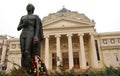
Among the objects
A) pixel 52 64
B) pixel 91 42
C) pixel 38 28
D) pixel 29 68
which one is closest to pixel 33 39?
pixel 38 28

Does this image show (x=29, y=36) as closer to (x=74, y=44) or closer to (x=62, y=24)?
(x=62, y=24)

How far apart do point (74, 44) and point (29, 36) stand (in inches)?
1300

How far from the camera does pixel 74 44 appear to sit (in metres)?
37.9

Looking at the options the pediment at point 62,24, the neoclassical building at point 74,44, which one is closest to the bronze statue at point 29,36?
the neoclassical building at point 74,44

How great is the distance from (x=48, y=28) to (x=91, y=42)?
9828mm

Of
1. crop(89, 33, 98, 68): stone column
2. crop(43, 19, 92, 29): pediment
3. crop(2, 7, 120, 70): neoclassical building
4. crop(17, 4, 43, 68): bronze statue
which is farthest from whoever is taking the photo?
crop(43, 19, 92, 29): pediment

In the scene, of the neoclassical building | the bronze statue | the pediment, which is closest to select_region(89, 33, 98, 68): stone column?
the neoclassical building

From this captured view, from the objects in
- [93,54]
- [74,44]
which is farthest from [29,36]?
[74,44]

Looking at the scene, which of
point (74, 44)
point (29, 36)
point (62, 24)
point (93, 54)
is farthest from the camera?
point (74, 44)

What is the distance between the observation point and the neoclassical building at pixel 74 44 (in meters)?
34.2

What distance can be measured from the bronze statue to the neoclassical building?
2730cm

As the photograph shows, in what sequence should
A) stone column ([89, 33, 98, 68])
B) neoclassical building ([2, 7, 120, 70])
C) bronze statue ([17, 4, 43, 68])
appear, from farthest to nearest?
neoclassical building ([2, 7, 120, 70]) < stone column ([89, 33, 98, 68]) < bronze statue ([17, 4, 43, 68])

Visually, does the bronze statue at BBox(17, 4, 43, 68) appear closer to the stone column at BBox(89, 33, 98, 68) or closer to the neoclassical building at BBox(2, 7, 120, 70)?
the neoclassical building at BBox(2, 7, 120, 70)

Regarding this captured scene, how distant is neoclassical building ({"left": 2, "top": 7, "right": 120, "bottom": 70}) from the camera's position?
34156 mm
